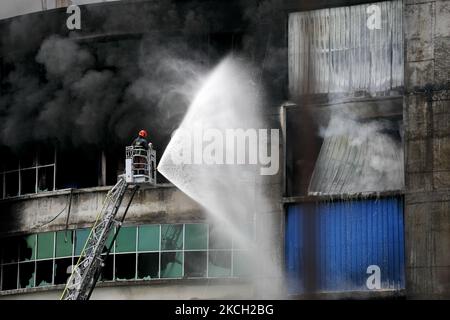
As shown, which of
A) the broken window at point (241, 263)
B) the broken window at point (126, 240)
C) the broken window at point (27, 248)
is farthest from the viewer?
the broken window at point (27, 248)

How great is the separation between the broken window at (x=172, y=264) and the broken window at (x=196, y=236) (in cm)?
46

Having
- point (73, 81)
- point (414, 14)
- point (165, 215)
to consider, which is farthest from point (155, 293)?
point (414, 14)

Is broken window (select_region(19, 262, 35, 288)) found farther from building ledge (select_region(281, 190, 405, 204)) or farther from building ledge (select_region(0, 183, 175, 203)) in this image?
building ledge (select_region(281, 190, 405, 204))

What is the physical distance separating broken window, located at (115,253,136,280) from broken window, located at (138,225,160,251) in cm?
49

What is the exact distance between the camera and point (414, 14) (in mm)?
48188

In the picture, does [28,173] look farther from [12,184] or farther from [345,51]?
[345,51]

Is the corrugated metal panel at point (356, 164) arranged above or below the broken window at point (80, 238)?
above

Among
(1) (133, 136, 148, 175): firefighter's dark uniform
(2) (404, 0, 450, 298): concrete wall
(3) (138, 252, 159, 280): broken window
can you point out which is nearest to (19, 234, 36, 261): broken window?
(3) (138, 252, 159, 280): broken window

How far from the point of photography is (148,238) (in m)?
51.3

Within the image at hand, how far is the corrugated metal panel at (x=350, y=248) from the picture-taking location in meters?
47.3

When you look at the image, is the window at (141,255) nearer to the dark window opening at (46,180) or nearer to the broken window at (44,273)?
the broken window at (44,273)

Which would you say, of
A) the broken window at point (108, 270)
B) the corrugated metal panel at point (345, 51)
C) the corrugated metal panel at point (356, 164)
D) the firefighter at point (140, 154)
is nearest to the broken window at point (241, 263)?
the corrugated metal panel at point (356, 164)

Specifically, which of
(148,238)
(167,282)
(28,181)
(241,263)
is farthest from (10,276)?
(241,263)

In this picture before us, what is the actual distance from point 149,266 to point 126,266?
3.05ft
